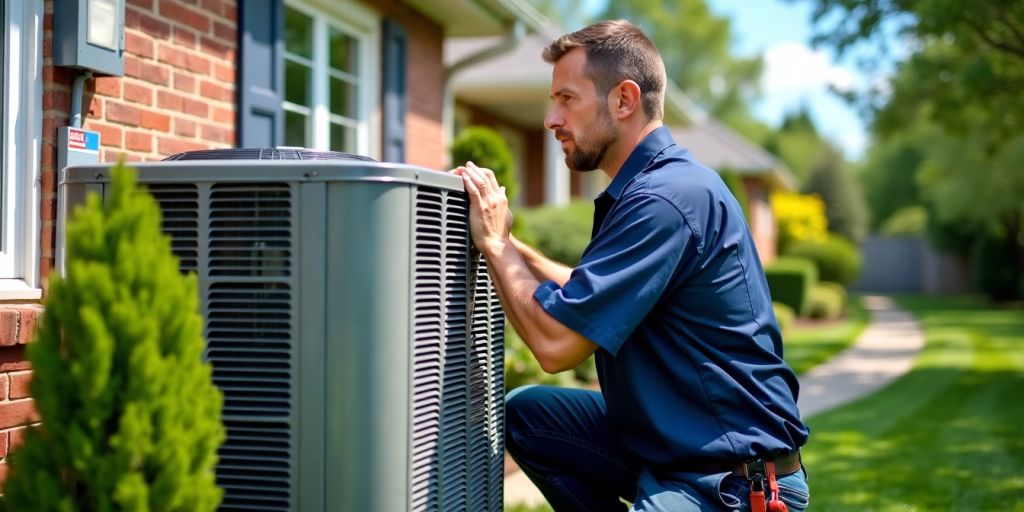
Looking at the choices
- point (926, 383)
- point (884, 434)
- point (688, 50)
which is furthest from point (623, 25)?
point (688, 50)

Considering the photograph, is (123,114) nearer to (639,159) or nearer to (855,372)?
(639,159)

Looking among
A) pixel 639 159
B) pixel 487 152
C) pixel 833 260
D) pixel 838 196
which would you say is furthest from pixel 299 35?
pixel 838 196

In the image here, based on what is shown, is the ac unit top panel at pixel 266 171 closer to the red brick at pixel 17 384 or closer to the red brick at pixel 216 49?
the red brick at pixel 17 384

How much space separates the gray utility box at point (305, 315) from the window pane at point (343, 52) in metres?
3.88

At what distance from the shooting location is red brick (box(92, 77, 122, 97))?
10.1 ft

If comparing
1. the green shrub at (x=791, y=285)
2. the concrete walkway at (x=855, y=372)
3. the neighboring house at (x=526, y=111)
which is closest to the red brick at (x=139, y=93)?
the concrete walkway at (x=855, y=372)

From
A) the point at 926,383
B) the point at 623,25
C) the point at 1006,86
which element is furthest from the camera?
the point at 926,383

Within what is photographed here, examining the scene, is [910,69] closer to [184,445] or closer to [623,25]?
[623,25]

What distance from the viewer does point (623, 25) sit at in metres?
2.53

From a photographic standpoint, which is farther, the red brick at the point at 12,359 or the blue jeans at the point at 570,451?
the blue jeans at the point at 570,451

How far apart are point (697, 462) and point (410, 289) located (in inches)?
34.0

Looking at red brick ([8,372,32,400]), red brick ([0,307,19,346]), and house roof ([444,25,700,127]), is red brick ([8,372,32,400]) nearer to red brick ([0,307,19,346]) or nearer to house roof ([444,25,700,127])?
red brick ([0,307,19,346])

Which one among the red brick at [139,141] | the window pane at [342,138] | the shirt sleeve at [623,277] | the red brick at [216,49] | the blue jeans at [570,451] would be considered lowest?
the blue jeans at [570,451]

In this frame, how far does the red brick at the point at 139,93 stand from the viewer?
10.7ft
